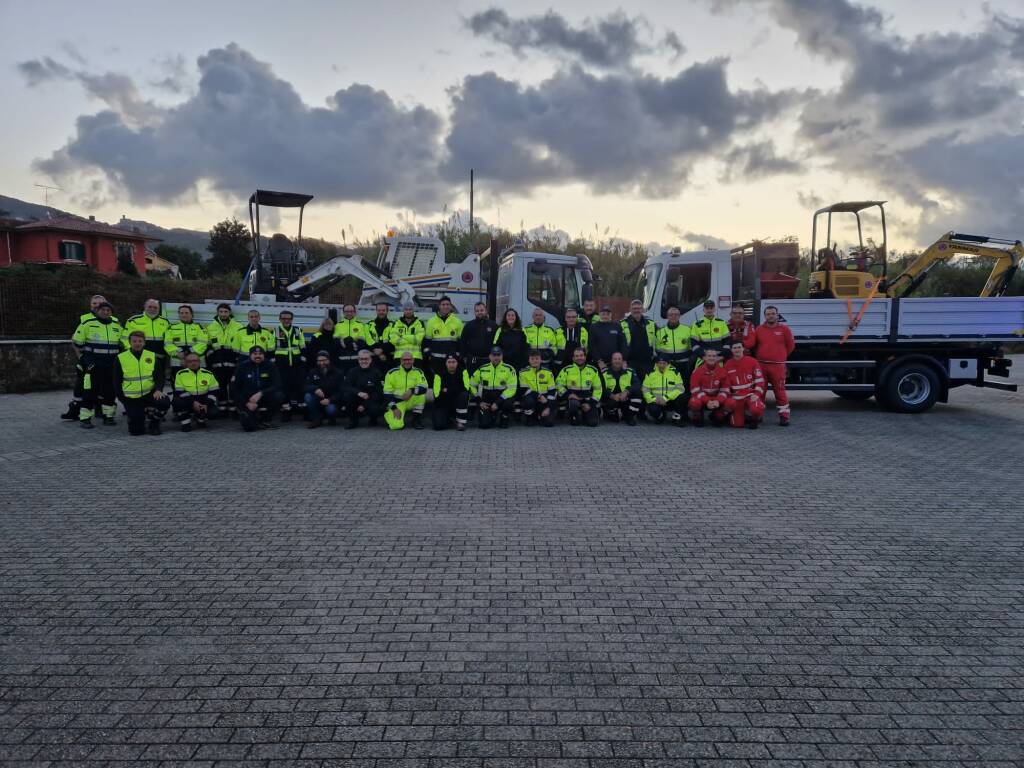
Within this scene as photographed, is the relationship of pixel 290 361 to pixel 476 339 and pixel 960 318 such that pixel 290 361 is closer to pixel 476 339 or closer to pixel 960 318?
pixel 476 339

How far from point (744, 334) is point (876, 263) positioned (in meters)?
3.74

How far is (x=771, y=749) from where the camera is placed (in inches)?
97.4

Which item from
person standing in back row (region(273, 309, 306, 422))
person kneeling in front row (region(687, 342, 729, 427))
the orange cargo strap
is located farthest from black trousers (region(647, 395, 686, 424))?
person standing in back row (region(273, 309, 306, 422))

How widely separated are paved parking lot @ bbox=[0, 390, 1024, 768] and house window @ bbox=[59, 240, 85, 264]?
38.6 m

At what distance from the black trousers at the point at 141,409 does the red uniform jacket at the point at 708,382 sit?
304 inches

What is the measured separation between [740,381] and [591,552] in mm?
6039

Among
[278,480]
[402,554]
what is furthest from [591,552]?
[278,480]

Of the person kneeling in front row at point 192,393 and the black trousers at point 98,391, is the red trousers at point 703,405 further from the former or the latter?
the black trousers at point 98,391

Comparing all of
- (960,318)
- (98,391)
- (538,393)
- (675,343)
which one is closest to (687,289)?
(675,343)

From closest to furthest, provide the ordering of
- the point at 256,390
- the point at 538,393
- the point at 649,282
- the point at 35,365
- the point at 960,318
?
1. the point at 256,390
2. the point at 538,393
3. the point at 960,318
4. the point at 649,282
5. the point at 35,365

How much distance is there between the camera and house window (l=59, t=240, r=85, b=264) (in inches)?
1500

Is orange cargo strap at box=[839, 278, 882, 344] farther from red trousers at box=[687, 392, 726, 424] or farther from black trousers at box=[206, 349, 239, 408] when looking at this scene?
black trousers at box=[206, 349, 239, 408]

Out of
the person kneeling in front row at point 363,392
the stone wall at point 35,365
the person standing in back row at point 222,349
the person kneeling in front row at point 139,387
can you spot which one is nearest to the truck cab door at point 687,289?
the person kneeling in front row at point 363,392

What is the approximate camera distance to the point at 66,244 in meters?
38.2
